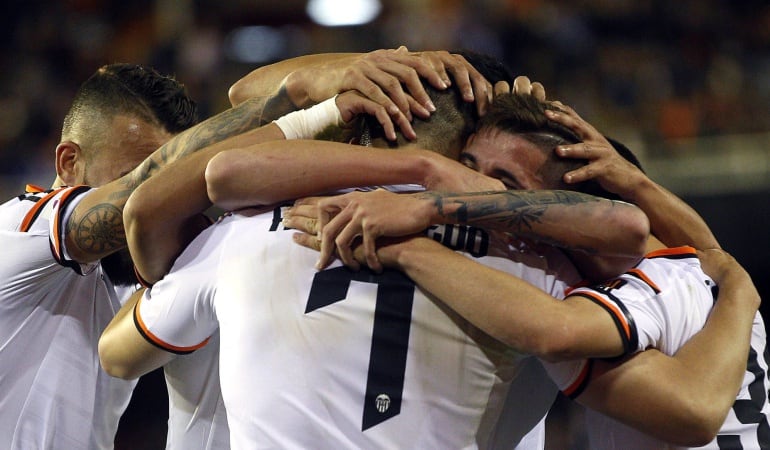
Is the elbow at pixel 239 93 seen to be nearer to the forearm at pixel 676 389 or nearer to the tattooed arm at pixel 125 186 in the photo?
the tattooed arm at pixel 125 186

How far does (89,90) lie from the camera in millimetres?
3762

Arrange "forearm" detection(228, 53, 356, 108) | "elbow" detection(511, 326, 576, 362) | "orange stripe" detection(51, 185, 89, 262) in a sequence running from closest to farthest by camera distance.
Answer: "elbow" detection(511, 326, 576, 362), "orange stripe" detection(51, 185, 89, 262), "forearm" detection(228, 53, 356, 108)

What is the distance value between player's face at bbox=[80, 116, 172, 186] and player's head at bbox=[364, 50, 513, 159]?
1.41 metres

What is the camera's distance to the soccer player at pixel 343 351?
2.29 m

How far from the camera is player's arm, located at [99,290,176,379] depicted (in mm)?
2680

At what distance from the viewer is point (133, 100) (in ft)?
12.1

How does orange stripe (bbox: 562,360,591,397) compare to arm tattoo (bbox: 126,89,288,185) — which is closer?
orange stripe (bbox: 562,360,591,397)

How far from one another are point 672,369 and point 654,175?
5823 mm

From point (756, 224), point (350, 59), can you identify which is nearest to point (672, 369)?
point (350, 59)

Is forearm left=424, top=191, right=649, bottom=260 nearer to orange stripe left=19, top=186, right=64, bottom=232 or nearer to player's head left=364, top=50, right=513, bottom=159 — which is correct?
player's head left=364, top=50, right=513, bottom=159

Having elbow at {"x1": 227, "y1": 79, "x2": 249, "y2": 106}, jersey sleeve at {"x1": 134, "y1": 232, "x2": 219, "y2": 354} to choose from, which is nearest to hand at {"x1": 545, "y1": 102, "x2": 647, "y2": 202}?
jersey sleeve at {"x1": 134, "y1": 232, "x2": 219, "y2": 354}

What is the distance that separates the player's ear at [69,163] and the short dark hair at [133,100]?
0.47 ft

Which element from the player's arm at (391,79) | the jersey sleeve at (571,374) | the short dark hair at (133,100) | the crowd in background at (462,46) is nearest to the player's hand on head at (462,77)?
the player's arm at (391,79)

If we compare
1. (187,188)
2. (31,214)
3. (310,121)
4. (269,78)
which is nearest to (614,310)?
(310,121)
